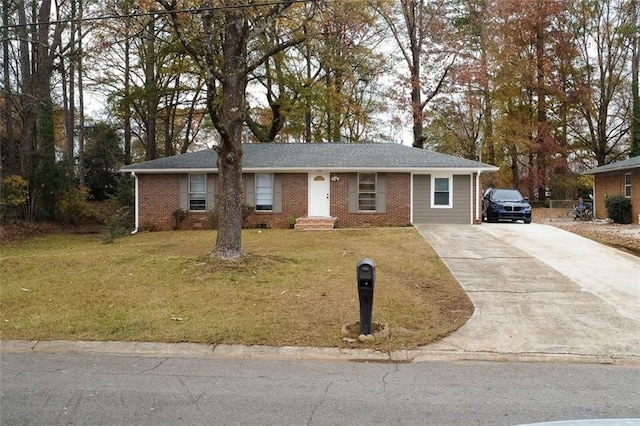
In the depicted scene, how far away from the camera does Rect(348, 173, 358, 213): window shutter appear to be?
2153cm

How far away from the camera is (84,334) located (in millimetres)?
6773

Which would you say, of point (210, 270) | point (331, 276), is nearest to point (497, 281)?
point (331, 276)

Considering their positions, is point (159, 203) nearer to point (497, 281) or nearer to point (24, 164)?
point (24, 164)

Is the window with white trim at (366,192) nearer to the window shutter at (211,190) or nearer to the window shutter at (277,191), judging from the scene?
the window shutter at (277,191)

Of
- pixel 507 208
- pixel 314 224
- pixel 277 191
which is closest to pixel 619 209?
pixel 507 208

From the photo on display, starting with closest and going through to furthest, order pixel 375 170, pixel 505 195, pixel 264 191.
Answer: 1. pixel 375 170
2. pixel 264 191
3. pixel 505 195

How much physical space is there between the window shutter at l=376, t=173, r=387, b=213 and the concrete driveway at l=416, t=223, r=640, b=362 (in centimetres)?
594

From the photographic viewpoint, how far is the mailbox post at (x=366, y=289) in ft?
21.2

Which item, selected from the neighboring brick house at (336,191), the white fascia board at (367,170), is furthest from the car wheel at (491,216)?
the white fascia board at (367,170)

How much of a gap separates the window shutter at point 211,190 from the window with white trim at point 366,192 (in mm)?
6390

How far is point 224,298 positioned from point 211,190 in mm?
14346

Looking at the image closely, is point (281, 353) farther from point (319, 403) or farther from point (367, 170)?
point (367, 170)

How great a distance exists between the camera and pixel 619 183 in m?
26.3

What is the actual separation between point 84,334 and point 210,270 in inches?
134
